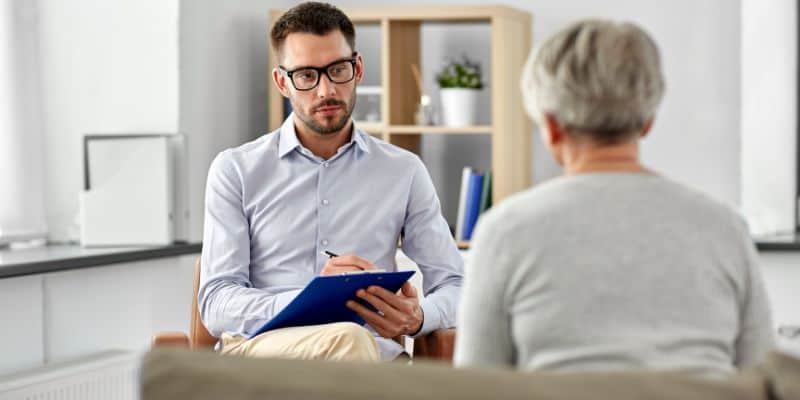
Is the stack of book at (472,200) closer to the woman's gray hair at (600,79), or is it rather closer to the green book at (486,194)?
the green book at (486,194)

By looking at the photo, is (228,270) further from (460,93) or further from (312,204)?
(460,93)

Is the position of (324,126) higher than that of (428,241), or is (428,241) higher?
(324,126)

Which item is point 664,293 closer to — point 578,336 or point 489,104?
point 578,336

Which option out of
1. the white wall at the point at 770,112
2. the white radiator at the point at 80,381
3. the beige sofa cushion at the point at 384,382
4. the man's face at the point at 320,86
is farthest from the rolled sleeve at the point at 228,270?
the white wall at the point at 770,112

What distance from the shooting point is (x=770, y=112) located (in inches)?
166

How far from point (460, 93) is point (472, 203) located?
0.43 meters

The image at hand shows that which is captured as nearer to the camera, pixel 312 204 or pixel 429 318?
pixel 429 318

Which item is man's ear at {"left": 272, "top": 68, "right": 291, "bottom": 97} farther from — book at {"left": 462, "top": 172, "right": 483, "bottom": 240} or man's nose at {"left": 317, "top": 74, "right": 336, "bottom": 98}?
book at {"left": 462, "top": 172, "right": 483, "bottom": 240}

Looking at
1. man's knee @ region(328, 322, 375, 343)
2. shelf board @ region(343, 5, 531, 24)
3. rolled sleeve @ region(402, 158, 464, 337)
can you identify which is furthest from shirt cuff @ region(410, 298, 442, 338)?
shelf board @ region(343, 5, 531, 24)

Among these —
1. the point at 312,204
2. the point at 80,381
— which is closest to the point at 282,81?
the point at 312,204

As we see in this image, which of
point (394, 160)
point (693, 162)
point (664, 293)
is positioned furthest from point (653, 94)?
point (693, 162)

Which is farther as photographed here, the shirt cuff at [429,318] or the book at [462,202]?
the book at [462,202]

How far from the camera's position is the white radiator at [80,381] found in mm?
3404

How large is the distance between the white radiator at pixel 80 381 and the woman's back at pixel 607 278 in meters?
2.14
